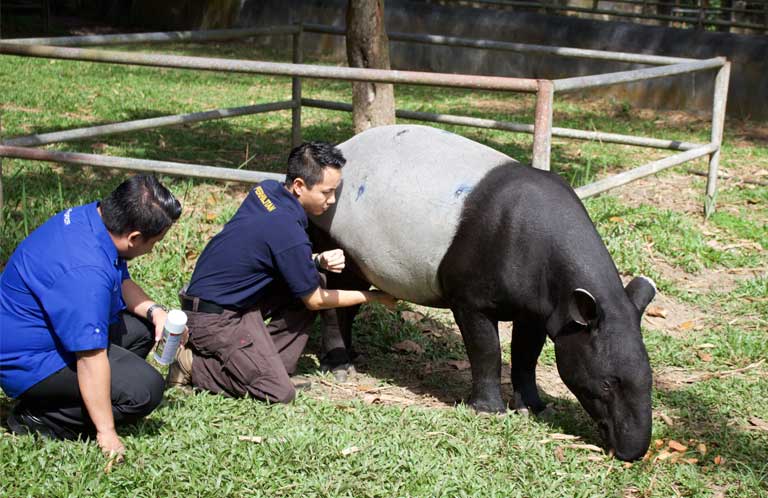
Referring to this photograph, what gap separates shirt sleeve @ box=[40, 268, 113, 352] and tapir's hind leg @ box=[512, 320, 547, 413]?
78.1 inches

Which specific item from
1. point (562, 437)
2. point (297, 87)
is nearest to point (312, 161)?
point (562, 437)

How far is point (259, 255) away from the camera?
14.7 ft

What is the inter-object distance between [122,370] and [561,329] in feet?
6.04

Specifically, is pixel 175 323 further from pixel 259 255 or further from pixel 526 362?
pixel 526 362

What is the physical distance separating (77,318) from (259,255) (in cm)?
111

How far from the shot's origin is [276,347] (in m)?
4.82

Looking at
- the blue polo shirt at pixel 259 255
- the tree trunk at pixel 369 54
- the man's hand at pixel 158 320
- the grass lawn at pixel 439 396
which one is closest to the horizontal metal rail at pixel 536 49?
the tree trunk at pixel 369 54

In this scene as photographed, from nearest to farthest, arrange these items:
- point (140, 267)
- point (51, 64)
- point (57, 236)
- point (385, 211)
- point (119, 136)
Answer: point (57, 236), point (385, 211), point (140, 267), point (119, 136), point (51, 64)

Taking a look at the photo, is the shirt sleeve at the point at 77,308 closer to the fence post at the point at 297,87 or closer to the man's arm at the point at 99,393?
the man's arm at the point at 99,393

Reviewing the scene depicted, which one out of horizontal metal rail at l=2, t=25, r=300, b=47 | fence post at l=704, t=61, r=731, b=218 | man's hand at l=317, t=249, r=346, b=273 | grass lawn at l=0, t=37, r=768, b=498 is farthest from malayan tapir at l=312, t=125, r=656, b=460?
fence post at l=704, t=61, r=731, b=218

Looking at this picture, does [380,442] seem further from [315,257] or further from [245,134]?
[245,134]

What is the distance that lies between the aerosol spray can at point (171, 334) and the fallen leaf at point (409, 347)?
174 cm

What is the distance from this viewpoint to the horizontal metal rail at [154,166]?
5.18m

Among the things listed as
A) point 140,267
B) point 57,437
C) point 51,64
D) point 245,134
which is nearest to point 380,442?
point 57,437
